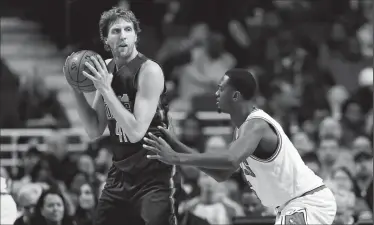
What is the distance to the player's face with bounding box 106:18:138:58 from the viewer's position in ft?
19.6

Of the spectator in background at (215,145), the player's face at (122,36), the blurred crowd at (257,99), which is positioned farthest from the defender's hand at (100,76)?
the spectator in background at (215,145)

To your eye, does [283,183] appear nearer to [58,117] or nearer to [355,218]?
[355,218]

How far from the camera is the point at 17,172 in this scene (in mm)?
10797

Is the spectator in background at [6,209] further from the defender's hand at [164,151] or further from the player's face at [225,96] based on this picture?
the player's face at [225,96]

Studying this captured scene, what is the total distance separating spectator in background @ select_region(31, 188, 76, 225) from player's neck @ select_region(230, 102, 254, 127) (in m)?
3.29

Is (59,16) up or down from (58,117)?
up

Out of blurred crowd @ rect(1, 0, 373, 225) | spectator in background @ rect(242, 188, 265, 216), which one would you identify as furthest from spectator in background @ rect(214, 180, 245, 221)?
spectator in background @ rect(242, 188, 265, 216)

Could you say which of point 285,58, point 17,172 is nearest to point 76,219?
point 17,172

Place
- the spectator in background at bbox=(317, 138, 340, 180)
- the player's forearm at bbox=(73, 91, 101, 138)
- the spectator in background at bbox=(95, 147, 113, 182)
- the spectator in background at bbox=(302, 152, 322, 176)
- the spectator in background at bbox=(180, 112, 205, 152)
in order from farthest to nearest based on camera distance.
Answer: the spectator in background at bbox=(180, 112, 205, 152)
the spectator in background at bbox=(317, 138, 340, 180)
the spectator in background at bbox=(95, 147, 113, 182)
the spectator in background at bbox=(302, 152, 322, 176)
the player's forearm at bbox=(73, 91, 101, 138)

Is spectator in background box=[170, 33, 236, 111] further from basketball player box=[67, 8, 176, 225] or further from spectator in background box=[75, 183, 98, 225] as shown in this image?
basketball player box=[67, 8, 176, 225]

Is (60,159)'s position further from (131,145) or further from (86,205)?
(131,145)

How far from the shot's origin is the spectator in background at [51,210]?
846cm

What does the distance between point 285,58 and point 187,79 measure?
185 centimetres

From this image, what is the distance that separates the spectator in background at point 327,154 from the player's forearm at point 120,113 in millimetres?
5122
